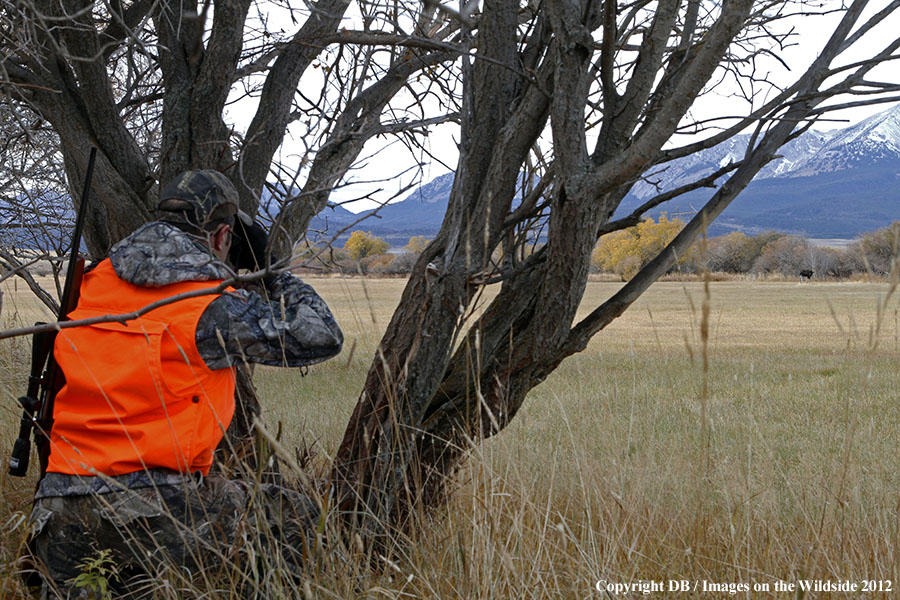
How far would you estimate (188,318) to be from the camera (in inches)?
96.3

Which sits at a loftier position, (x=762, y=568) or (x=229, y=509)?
(x=229, y=509)

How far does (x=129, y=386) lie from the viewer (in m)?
2.42

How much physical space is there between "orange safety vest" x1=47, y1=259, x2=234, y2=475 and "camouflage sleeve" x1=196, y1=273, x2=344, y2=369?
6cm

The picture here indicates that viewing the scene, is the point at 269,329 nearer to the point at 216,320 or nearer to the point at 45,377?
the point at 216,320

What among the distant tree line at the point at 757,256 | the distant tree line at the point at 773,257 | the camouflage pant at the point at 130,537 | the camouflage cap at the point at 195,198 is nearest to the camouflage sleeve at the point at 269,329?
the camouflage cap at the point at 195,198

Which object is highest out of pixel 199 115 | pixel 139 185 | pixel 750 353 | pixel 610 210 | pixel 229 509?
pixel 199 115

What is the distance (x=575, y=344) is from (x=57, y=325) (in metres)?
2.00

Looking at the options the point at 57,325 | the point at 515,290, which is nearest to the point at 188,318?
the point at 57,325

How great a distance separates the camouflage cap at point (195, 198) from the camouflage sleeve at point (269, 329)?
13.5 inches

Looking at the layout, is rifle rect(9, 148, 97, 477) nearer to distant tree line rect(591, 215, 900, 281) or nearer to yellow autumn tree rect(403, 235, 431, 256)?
yellow autumn tree rect(403, 235, 431, 256)

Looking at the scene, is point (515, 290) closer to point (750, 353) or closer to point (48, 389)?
point (48, 389)

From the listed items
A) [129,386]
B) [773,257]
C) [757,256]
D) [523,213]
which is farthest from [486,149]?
[757,256]

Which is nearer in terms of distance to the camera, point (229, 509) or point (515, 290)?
point (229, 509)

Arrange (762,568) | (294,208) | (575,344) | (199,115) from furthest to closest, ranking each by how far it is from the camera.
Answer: (294,208) < (199,115) < (575,344) < (762,568)
